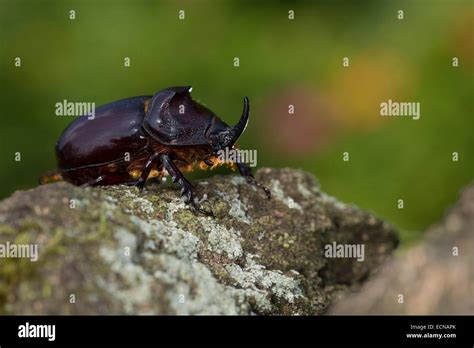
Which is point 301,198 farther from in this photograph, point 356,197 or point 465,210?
point 356,197

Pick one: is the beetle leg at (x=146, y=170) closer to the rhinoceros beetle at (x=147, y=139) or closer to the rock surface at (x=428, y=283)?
the rhinoceros beetle at (x=147, y=139)

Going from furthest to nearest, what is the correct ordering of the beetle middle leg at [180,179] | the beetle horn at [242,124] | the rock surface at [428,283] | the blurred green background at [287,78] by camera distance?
the blurred green background at [287,78]
the beetle horn at [242,124]
the beetle middle leg at [180,179]
the rock surface at [428,283]

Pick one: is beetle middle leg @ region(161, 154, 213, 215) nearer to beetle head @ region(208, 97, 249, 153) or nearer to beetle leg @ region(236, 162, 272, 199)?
beetle head @ region(208, 97, 249, 153)

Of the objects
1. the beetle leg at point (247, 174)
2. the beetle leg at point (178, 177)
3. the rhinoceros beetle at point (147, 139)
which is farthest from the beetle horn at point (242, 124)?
the beetle leg at point (178, 177)

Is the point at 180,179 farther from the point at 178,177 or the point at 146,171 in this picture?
the point at 146,171

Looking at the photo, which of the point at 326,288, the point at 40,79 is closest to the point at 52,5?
the point at 40,79

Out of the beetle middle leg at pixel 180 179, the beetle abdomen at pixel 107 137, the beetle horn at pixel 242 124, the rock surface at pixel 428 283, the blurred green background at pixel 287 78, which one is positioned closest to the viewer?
the rock surface at pixel 428 283

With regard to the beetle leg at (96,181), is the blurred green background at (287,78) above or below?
above
